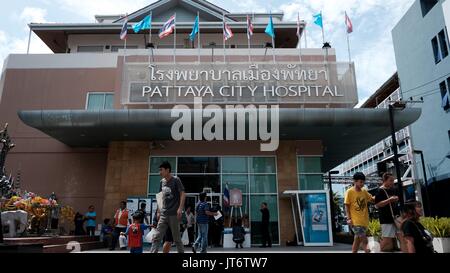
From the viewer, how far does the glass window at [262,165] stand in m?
15.7

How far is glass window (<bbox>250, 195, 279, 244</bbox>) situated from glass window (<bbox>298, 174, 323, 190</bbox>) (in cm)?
143

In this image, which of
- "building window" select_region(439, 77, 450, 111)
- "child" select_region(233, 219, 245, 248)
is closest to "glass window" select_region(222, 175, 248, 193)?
"child" select_region(233, 219, 245, 248)

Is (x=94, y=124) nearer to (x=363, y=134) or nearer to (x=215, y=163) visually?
(x=215, y=163)

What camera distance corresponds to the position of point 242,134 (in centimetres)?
1517

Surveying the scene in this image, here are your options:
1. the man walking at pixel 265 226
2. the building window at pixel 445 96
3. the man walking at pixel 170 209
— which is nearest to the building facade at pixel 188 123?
the man walking at pixel 265 226

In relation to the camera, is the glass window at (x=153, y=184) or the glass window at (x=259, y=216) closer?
the glass window at (x=259, y=216)

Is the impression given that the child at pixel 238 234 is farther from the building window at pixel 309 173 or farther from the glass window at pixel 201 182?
the building window at pixel 309 173

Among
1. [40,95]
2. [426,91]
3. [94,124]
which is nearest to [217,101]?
[94,124]

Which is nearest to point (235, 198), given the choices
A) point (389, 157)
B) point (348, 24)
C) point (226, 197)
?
point (226, 197)

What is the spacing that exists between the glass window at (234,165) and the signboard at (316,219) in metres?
2.91

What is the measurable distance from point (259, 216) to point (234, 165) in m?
2.60

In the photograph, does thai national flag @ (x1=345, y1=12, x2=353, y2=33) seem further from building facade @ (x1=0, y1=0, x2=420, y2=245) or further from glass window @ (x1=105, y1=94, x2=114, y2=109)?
glass window @ (x1=105, y1=94, x2=114, y2=109)

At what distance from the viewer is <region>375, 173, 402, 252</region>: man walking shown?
6.12 meters
